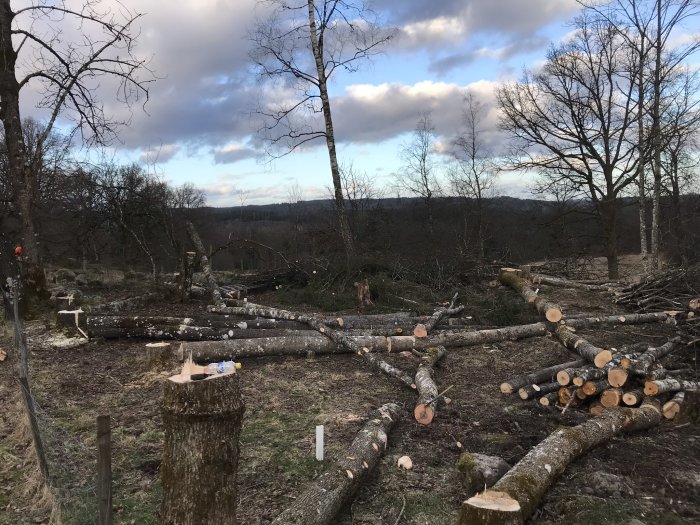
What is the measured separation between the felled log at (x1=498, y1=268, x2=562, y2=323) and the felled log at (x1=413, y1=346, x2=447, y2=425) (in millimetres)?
2137

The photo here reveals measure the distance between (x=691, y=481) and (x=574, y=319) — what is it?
17.1 feet

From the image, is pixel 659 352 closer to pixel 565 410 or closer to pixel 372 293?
pixel 565 410

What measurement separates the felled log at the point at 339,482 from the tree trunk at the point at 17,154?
31.1 ft

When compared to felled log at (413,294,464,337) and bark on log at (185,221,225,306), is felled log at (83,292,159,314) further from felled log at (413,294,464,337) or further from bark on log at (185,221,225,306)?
felled log at (413,294,464,337)

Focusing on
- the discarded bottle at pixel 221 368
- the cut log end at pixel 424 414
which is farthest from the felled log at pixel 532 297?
the discarded bottle at pixel 221 368

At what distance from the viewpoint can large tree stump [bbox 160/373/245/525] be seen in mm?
2125

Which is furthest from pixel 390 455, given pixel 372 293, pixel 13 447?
pixel 372 293

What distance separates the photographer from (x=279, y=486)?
11.8 feet

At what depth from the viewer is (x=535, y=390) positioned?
547 centimetres

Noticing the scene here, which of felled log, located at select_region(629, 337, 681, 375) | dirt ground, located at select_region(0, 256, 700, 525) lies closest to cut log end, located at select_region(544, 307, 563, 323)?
dirt ground, located at select_region(0, 256, 700, 525)

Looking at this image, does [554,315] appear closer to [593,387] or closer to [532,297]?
[532,297]

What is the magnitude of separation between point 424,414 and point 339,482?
168 centimetres

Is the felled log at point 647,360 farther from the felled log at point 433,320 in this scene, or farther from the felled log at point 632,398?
the felled log at point 433,320

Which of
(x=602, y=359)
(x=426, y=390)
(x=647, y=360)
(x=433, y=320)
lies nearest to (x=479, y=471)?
(x=426, y=390)
